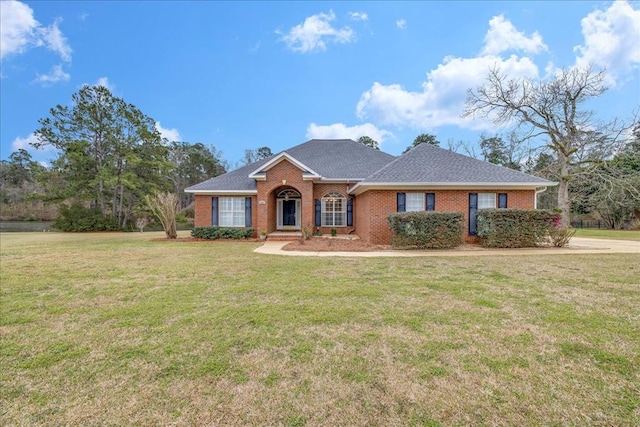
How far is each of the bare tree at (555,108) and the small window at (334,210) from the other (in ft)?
62.2

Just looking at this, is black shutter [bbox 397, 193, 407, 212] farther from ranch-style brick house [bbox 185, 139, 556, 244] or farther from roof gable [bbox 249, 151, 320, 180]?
roof gable [bbox 249, 151, 320, 180]

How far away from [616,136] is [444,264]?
28.6 meters

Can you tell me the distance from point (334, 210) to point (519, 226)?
9.70 meters

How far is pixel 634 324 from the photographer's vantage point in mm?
4320

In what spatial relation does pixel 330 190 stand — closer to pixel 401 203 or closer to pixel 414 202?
pixel 401 203

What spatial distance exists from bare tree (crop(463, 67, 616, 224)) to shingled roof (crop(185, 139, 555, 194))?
1496 centimetres

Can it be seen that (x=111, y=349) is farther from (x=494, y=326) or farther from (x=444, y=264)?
(x=444, y=264)

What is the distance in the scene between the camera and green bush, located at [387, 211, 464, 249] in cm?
1198

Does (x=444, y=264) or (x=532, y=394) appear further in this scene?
(x=444, y=264)

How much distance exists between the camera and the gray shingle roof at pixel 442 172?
1407cm

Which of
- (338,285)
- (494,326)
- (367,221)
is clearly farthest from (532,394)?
(367,221)

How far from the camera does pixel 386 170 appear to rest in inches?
584

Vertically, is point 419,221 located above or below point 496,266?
above

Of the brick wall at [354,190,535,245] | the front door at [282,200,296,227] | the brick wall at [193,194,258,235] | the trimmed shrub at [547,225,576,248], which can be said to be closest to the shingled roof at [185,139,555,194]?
the brick wall at [354,190,535,245]
